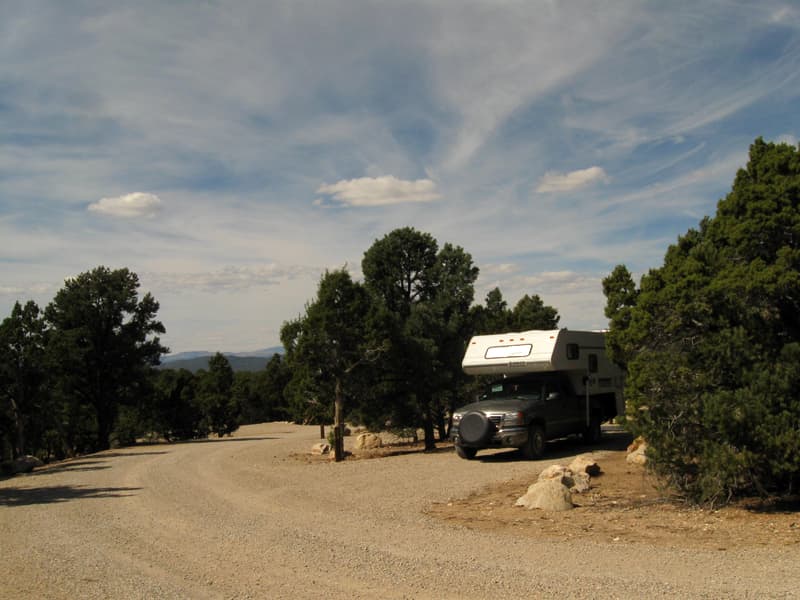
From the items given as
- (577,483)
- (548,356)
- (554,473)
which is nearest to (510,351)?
(548,356)

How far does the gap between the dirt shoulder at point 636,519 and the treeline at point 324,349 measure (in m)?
7.33

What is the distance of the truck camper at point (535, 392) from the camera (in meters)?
14.7

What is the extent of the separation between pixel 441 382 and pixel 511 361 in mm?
3589

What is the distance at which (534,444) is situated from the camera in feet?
48.9

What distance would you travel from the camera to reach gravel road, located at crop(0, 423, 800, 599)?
5.83 m

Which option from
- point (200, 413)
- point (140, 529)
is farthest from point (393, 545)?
point (200, 413)

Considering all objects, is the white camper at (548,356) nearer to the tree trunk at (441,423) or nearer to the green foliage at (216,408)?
the tree trunk at (441,423)

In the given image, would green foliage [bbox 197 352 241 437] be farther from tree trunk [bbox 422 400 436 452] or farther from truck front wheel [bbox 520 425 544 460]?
truck front wheel [bbox 520 425 544 460]

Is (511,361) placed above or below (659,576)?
above

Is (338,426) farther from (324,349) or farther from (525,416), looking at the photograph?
(525,416)

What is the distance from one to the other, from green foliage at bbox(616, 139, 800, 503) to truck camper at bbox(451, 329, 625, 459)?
508cm

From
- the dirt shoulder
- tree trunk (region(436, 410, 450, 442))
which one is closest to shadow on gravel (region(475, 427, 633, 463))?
tree trunk (region(436, 410, 450, 442))

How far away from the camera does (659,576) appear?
6016 mm

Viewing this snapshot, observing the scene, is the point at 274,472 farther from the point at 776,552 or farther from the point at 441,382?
the point at 776,552
